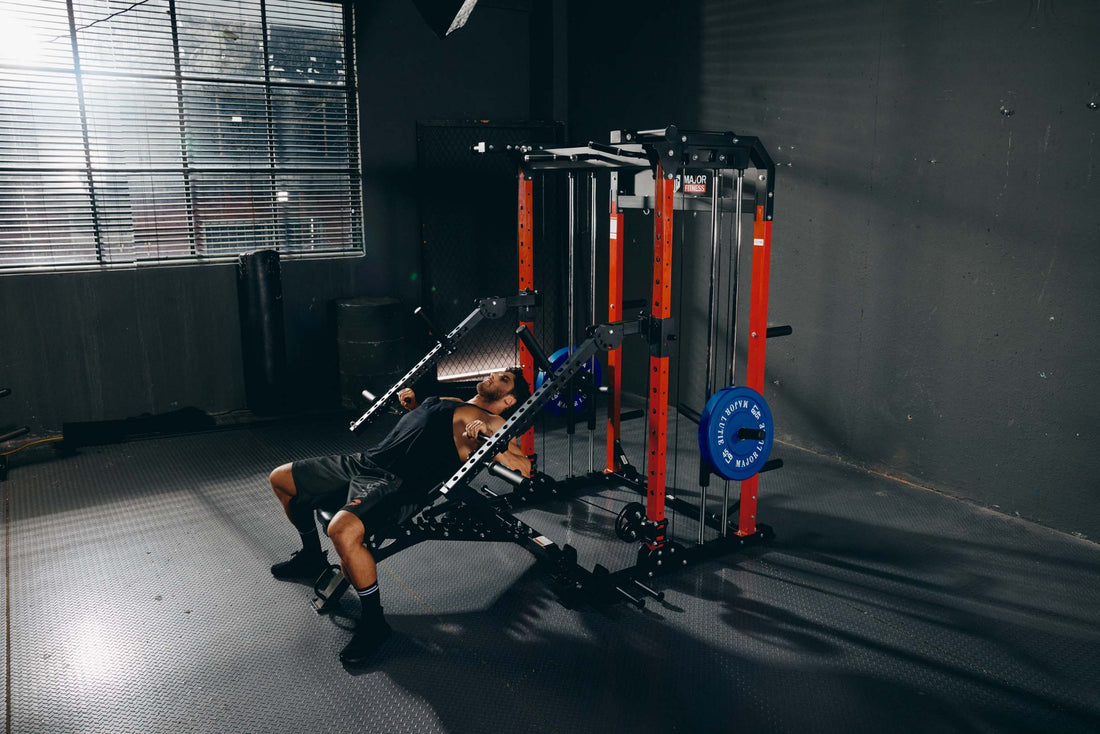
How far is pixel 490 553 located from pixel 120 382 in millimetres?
3081

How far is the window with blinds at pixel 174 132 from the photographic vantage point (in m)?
4.73

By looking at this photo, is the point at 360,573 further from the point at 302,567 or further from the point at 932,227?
the point at 932,227

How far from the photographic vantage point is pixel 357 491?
2.85 meters

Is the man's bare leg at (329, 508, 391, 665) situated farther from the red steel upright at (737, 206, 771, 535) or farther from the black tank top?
the red steel upright at (737, 206, 771, 535)

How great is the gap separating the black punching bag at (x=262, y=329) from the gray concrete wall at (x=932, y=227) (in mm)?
2776

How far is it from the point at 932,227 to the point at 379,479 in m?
2.80

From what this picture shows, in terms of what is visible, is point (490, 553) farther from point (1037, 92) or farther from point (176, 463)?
point (1037, 92)

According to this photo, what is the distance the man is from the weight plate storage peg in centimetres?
67

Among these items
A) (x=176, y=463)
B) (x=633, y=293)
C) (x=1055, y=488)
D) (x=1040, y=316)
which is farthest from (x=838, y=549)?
(x=176, y=463)

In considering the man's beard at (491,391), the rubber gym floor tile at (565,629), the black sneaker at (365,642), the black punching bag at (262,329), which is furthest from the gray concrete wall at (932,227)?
the black punching bag at (262,329)

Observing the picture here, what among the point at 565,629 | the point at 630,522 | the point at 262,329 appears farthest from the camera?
the point at 262,329

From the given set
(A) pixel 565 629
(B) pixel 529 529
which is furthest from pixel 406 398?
(A) pixel 565 629

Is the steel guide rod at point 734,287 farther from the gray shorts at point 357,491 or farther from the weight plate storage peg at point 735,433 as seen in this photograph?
the gray shorts at point 357,491

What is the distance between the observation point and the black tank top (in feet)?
9.57
